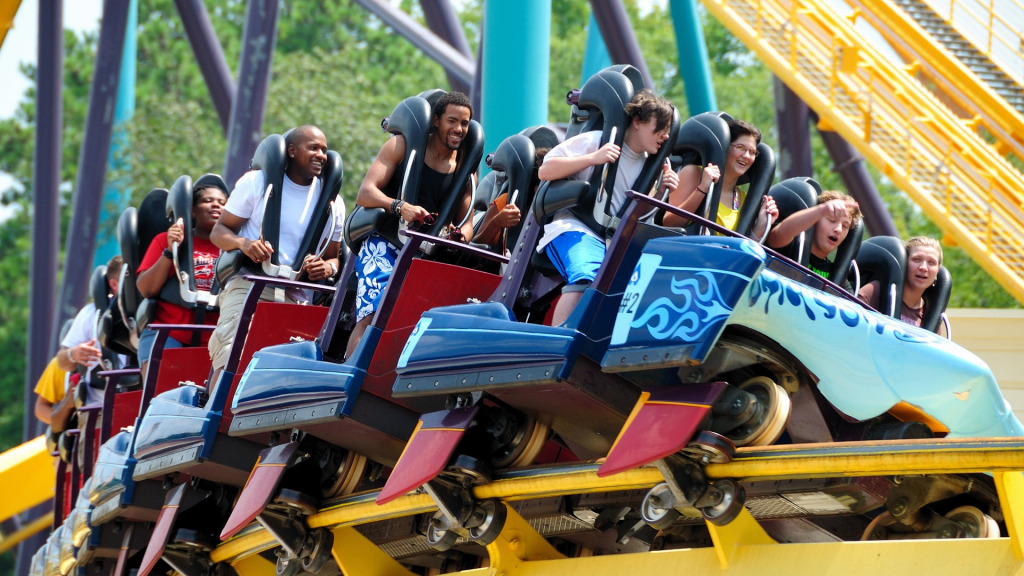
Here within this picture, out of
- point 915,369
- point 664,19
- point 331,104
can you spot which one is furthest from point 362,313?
point 664,19

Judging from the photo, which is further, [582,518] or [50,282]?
[50,282]

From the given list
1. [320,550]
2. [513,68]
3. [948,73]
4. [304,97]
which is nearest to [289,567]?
[320,550]

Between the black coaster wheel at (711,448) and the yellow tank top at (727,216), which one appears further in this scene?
the yellow tank top at (727,216)

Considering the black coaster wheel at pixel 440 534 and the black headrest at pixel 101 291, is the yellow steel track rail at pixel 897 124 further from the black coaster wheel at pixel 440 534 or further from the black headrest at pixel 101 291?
the black coaster wheel at pixel 440 534

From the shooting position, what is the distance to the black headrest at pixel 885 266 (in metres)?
4.97

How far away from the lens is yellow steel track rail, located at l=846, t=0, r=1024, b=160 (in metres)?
10.3

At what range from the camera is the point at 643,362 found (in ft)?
11.2

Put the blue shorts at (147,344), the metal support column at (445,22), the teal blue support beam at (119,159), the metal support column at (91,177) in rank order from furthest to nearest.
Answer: the metal support column at (445,22), the teal blue support beam at (119,159), the metal support column at (91,177), the blue shorts at (147,344)

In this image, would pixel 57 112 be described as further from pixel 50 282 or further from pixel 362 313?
pixel 362 313

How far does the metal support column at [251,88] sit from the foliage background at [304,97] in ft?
14.1

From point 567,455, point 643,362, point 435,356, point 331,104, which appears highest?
point 643,362

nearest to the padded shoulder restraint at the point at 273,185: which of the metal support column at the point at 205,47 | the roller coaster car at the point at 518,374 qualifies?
the roller coaster car at the point at 518,374

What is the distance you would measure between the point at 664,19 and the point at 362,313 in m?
25.5

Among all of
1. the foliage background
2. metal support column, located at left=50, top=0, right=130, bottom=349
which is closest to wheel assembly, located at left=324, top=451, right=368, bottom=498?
metal support column, located at left=50, top=0, right=130, bottom=349
